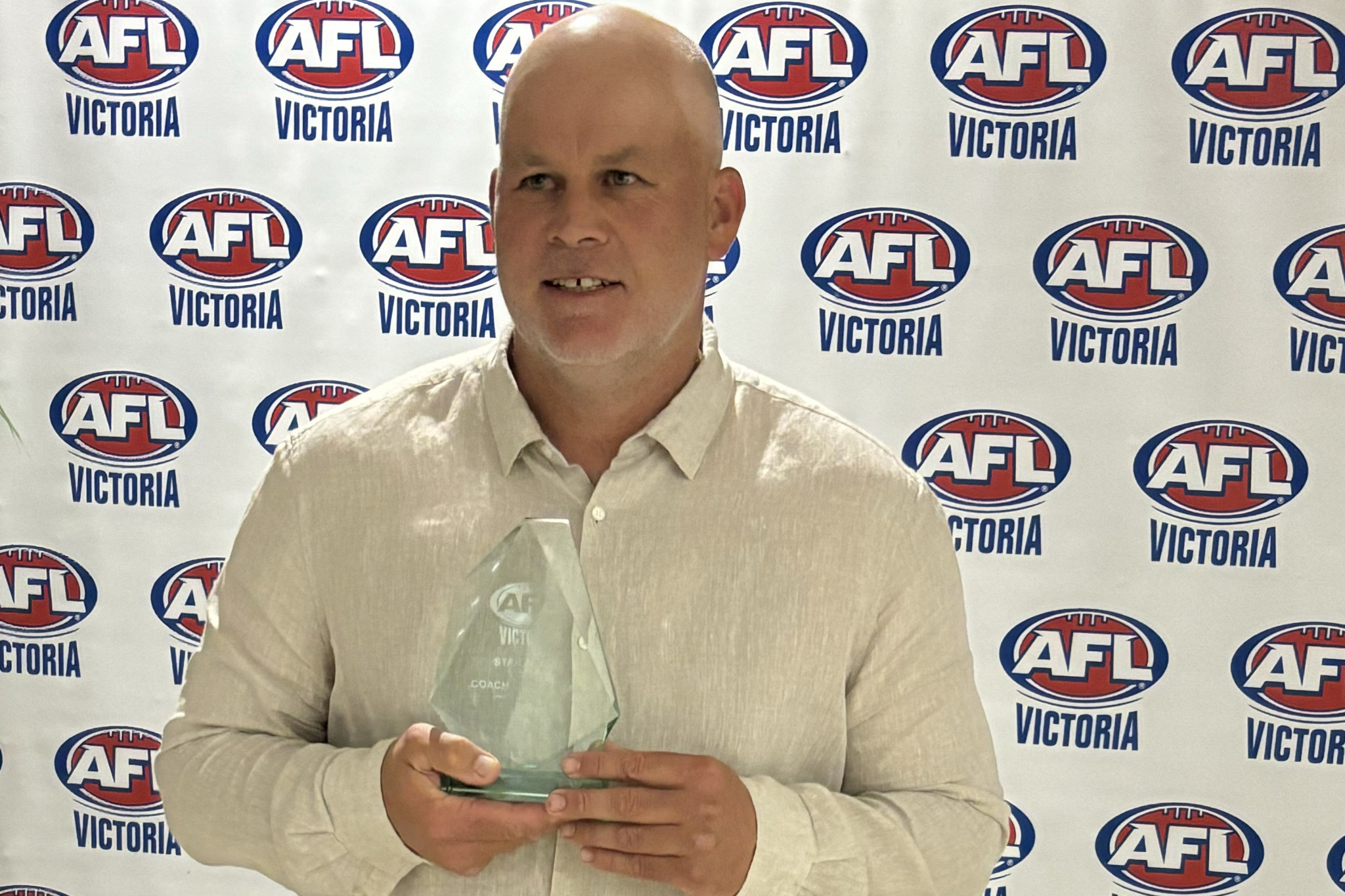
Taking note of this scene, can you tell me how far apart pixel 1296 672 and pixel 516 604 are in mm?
1719

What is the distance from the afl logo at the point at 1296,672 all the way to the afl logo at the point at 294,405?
1.57 metres

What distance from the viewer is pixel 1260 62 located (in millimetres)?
2270

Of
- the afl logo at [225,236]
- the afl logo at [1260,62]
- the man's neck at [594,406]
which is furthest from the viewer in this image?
the afl logo at [225,236]

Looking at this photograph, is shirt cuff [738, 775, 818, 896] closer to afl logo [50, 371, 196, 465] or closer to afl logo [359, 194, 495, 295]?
afl logo [359, 194, 495, 295]

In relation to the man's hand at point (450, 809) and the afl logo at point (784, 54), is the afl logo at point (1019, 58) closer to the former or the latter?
the afl logo at point (784, 54)

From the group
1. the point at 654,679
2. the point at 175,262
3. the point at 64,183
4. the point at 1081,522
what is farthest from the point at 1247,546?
the point at 64,183

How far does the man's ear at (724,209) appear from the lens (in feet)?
4.44

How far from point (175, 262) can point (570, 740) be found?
5.84 ft

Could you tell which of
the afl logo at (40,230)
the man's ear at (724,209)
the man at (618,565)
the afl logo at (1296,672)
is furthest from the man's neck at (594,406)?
the afl logo at (40,230)

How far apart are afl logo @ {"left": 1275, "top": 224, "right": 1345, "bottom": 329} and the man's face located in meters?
1.40

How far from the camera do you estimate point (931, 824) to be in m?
1.22

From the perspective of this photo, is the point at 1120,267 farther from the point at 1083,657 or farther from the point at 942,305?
the point at 1083,657

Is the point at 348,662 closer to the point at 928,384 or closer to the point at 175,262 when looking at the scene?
the point at 928,384

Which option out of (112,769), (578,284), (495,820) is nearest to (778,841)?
(495,820)
